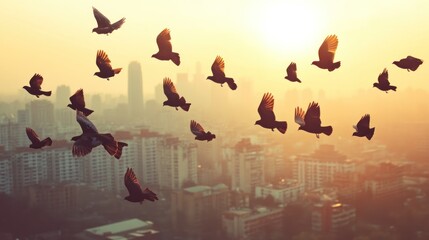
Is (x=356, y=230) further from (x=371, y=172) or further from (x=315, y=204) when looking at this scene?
(x=371, y=172)

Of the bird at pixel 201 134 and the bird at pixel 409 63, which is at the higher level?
the bird at pixel 409 63

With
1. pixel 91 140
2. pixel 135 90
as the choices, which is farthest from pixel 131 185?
pixel 135 90

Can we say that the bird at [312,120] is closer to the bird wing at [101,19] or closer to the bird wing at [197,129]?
the bird wing at [197,129]

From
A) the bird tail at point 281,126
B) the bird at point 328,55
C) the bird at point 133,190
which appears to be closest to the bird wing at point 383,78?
the bird at point 328,55

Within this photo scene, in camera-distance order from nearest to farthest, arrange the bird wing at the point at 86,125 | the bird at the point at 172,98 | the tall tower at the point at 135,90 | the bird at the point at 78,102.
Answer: the bird wing at the point at 86,125, the bird at the point at 78,102, the bird at the point at 172,98, the tall tower at the point at 135,90

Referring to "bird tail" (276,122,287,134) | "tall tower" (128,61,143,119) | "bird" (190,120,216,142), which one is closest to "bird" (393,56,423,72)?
"bird tail" (276,122,287,134)

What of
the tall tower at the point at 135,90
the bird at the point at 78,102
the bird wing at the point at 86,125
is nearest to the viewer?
the bird wing at the point at 86,125

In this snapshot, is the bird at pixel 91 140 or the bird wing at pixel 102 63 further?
the bird wing at pixel 102 63

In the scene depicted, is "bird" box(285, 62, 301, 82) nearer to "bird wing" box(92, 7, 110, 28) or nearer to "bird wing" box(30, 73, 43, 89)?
"bird wing" box(92, 7, 110, 28)
